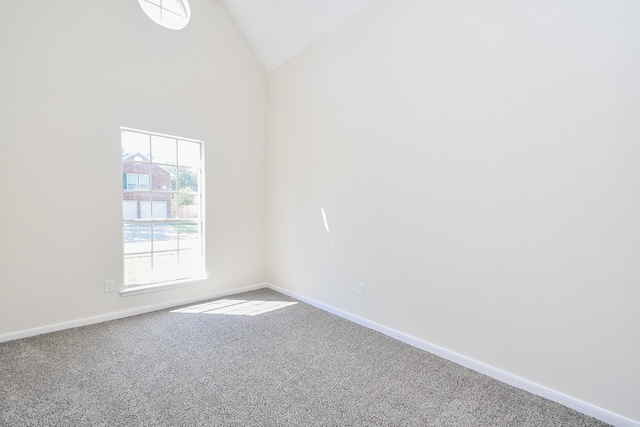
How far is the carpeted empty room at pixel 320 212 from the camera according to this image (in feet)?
5.44

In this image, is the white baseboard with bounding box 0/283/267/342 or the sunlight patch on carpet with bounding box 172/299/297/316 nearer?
the white baseboard with bounding box 0/283/267/342

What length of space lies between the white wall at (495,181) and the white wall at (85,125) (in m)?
1.40

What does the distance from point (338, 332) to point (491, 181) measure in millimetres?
1825

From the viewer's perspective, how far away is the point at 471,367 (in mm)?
2143

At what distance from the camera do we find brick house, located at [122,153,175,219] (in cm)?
307

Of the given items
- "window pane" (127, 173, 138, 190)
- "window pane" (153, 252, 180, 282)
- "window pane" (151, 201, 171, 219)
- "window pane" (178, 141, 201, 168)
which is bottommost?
"window pane" (153, 252, 180, 282)

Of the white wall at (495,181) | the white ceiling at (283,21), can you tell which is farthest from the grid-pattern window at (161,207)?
the white wall at (495,181)

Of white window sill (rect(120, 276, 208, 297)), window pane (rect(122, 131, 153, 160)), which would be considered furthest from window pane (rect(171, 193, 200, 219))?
white window sill (rect(120, 276, 208, 297))

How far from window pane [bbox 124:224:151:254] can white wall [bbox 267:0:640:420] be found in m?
1.96

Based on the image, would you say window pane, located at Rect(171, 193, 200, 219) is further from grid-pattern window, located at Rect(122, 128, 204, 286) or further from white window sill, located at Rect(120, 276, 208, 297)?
white window sill, located at Rect(120, 276, 208, 297)

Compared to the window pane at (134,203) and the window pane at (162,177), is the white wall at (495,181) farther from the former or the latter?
the window pane at (134,203)

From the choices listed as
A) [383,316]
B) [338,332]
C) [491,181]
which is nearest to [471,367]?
[383,316]

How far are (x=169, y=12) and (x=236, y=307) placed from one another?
3412 mm

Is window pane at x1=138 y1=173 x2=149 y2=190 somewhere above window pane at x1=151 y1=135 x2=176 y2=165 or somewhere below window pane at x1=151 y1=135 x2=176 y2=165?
below
